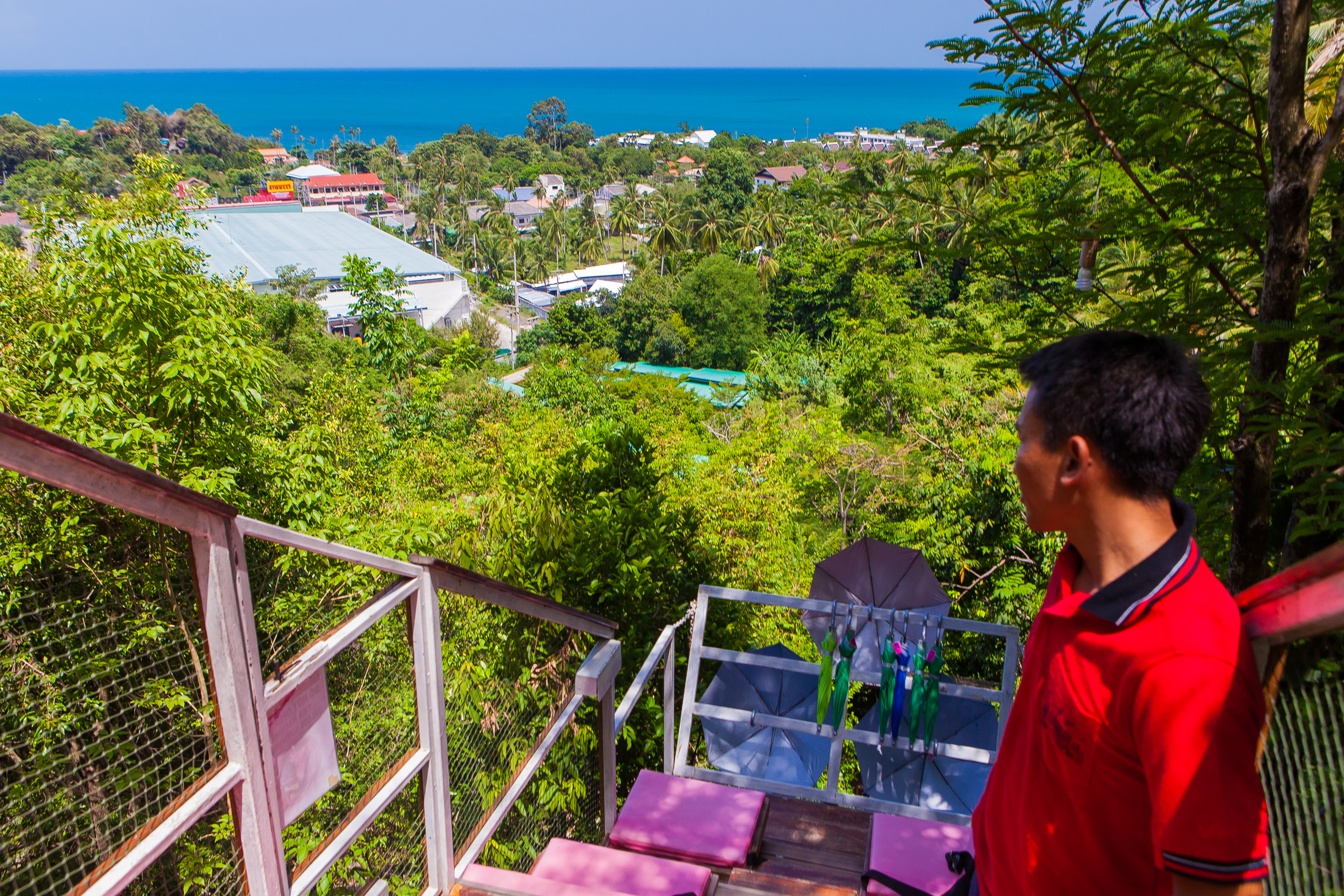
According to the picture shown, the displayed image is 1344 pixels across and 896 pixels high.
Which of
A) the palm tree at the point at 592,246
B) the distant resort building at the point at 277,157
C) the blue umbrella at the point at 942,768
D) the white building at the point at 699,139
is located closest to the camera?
the blue umbrella at the point at 942,768

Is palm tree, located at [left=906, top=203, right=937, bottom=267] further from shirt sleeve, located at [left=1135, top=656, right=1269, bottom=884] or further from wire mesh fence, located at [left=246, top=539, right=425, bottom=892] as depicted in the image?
shirt sleeve, located at [left=1135, top=656, right=1269, bottom=884]

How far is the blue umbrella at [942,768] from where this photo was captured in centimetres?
400

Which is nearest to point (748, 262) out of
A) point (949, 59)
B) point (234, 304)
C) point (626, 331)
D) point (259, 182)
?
point (626, 331)

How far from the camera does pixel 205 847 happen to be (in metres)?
1.67

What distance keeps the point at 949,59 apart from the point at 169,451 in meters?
4.75

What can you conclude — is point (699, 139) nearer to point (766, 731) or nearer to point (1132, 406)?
point (766, 731)

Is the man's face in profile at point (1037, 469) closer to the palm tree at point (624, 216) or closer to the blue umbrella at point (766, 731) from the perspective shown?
the blue umbrella at point (766, 731)

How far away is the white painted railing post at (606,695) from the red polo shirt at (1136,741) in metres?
1.25

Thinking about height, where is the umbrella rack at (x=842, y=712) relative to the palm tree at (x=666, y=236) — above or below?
below

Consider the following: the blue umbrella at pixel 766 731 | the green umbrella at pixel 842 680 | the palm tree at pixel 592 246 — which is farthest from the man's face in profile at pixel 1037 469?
the palm tree at pixel 592 246

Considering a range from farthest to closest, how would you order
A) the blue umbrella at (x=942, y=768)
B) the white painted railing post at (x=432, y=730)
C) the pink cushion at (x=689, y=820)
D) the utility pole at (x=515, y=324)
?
the utility pole at (x=515, y=324)
the blue umbrella at (x=942, y=768)
the pink cushion at (x=689, y=820)
the white painted railing post at (x=432, y=730)

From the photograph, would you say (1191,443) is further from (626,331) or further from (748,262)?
(748,262)

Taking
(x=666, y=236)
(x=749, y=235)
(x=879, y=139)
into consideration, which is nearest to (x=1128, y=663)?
(x=749, y=235)

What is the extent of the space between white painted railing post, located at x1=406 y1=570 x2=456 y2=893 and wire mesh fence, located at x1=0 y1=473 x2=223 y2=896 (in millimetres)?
444
